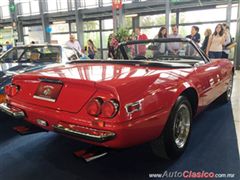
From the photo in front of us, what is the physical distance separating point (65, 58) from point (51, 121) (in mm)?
3233

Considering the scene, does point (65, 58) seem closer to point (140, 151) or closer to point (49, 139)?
point (49, 139)

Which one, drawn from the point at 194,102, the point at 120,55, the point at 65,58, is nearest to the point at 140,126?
the point at 194,102

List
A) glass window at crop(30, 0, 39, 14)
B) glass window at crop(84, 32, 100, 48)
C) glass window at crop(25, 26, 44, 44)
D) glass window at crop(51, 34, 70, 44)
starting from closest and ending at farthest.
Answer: glass window at crop(84, 32, 100, 48)
glass window at crop(30, 0, 39, 14)
glass window at crop(51, 34, 70, 44)
glass window at crop(25, 26, 44, 44)

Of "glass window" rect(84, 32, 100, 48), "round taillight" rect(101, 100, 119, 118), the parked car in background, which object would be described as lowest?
"round taillight" rect(101, 100, 119, 118)

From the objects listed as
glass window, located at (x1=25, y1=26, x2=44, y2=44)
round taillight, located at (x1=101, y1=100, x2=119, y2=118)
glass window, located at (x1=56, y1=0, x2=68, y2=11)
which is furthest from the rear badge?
glass window, located at (x1=25, y1=26, x2=44, y2=44)

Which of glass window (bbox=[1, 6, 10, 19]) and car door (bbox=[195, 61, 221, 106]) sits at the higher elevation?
glass window (bbox=[1, 6, 10, 19])

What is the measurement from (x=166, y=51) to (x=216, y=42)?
3.53 metres

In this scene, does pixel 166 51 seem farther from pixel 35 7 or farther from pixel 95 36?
pixel 35 7

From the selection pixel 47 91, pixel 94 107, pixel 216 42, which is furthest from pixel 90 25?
pixel 94 107

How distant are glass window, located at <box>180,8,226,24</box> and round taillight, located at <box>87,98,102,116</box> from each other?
1183 centimetres

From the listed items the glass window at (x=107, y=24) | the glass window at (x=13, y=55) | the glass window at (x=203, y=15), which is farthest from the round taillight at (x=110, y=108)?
the glass window at (x=107, y=24)

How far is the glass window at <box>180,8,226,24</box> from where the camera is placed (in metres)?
11.9

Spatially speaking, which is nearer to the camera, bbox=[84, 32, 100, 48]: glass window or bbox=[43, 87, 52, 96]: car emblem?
bbox=[43, 87, 52, 96]: car emblem

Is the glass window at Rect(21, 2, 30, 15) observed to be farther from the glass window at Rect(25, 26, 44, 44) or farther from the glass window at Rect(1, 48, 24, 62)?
the glass window at Rect(1, 48, 24, 62)
